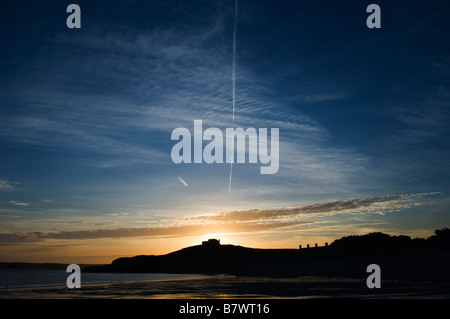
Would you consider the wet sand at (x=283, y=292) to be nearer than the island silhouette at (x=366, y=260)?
Yes

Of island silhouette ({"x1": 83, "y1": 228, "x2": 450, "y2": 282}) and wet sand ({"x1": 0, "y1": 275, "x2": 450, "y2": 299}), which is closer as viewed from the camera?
wet sand ({"x1": 0, "y1": 275, "x2": 450, "y2": 299})

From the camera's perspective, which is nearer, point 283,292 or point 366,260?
point 283,292

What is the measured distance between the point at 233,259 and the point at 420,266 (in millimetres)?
140687
